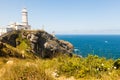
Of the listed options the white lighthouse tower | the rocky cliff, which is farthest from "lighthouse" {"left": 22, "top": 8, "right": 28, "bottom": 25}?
the rocky cliff

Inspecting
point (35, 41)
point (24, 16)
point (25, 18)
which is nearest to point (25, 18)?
point (25, 18)

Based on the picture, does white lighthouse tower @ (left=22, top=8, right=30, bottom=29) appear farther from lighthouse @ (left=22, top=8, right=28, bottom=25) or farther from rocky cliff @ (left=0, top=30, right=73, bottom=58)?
rocky cliff @ (left=0, top=30, right=73, bottom=58)

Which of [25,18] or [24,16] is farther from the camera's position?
[25,18]

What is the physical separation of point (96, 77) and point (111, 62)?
98.5 inches

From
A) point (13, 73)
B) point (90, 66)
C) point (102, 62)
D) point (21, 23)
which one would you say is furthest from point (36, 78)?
point (21, 23)

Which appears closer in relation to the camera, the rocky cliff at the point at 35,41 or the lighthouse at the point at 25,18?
the rocky cliff at the point at 35,41

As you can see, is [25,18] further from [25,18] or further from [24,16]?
[24,16]

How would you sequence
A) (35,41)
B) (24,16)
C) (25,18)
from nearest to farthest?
(35,41), (24,16), (25,18)

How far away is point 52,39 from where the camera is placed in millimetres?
85562

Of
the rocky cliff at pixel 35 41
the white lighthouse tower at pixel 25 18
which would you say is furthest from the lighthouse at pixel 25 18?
the rocky cliff at pixel 35 41

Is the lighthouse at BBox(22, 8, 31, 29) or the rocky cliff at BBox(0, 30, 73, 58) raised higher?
the lighthouse at BBox(22, 8, 31, 29)

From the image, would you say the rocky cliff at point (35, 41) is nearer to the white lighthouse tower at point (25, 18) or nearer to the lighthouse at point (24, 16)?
the white lighthouse tower at point (25, 18)

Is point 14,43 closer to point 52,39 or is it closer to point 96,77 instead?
point 52,39

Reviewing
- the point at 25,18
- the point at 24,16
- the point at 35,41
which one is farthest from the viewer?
the point at 25,18
